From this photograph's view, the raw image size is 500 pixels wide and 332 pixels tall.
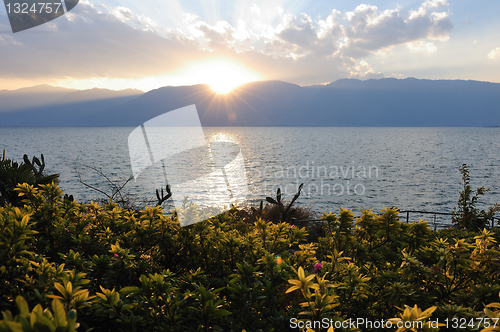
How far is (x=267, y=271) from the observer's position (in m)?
2.48

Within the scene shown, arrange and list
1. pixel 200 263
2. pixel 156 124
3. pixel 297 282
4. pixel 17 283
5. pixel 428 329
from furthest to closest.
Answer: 1. pixel 156 124
2. pixel 200 263
3. pixel 17 283
4. pixel 297 282
5. pixel 428 329

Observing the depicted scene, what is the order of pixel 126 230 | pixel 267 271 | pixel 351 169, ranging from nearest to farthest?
pixel 267 271, pixel 126 230, pixel 351 169

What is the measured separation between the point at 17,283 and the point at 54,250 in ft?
3.23

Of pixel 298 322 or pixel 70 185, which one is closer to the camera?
pixel 298 322

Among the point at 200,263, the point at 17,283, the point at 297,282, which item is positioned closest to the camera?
the point at 297,282

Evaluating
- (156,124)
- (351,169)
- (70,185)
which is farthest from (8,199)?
(351,169)

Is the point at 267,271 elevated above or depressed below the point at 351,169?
above

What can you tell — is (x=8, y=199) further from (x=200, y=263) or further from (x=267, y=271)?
(x=267, y=271)

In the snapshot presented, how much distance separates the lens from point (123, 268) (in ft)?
8.45

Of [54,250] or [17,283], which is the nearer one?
[17,283]

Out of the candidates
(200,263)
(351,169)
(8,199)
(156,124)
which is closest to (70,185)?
(8,199)

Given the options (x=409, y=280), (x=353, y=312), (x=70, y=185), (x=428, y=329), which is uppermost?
(x=428, y=329)

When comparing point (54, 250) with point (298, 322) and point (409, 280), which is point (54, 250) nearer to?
point (298, 322)

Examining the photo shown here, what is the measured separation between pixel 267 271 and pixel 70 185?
129 feet
